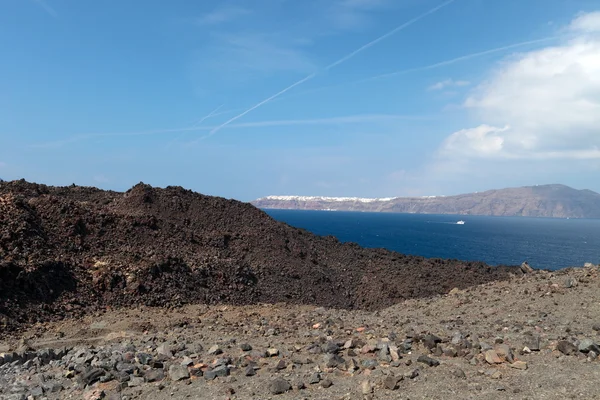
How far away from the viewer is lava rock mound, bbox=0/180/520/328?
18703 millimetres

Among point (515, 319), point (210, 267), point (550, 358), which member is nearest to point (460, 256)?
point (210, 267)

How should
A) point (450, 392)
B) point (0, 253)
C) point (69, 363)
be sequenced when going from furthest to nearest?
point (0, 253)
point (69, 363)
point (450, 392)

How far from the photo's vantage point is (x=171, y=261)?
861 inches

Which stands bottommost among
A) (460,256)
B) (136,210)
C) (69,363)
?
(460,256)

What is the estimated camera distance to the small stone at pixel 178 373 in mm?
8492

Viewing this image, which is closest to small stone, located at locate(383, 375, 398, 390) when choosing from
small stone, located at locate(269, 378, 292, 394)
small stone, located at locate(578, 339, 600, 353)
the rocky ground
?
the rocky ground

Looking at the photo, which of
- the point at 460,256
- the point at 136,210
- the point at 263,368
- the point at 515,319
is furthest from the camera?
the point at 460,256

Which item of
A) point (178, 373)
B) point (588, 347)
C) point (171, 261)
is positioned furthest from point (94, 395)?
point (171, 261)

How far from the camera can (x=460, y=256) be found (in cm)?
6744

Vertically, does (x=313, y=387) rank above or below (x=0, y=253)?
below

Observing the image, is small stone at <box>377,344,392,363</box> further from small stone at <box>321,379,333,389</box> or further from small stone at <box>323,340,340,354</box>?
small stone at <box>321,379,333,389</box>

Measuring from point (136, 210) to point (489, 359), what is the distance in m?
24.3

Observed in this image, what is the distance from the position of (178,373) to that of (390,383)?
163 inches

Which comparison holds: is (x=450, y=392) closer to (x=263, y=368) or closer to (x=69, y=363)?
(x=263, y=368)
